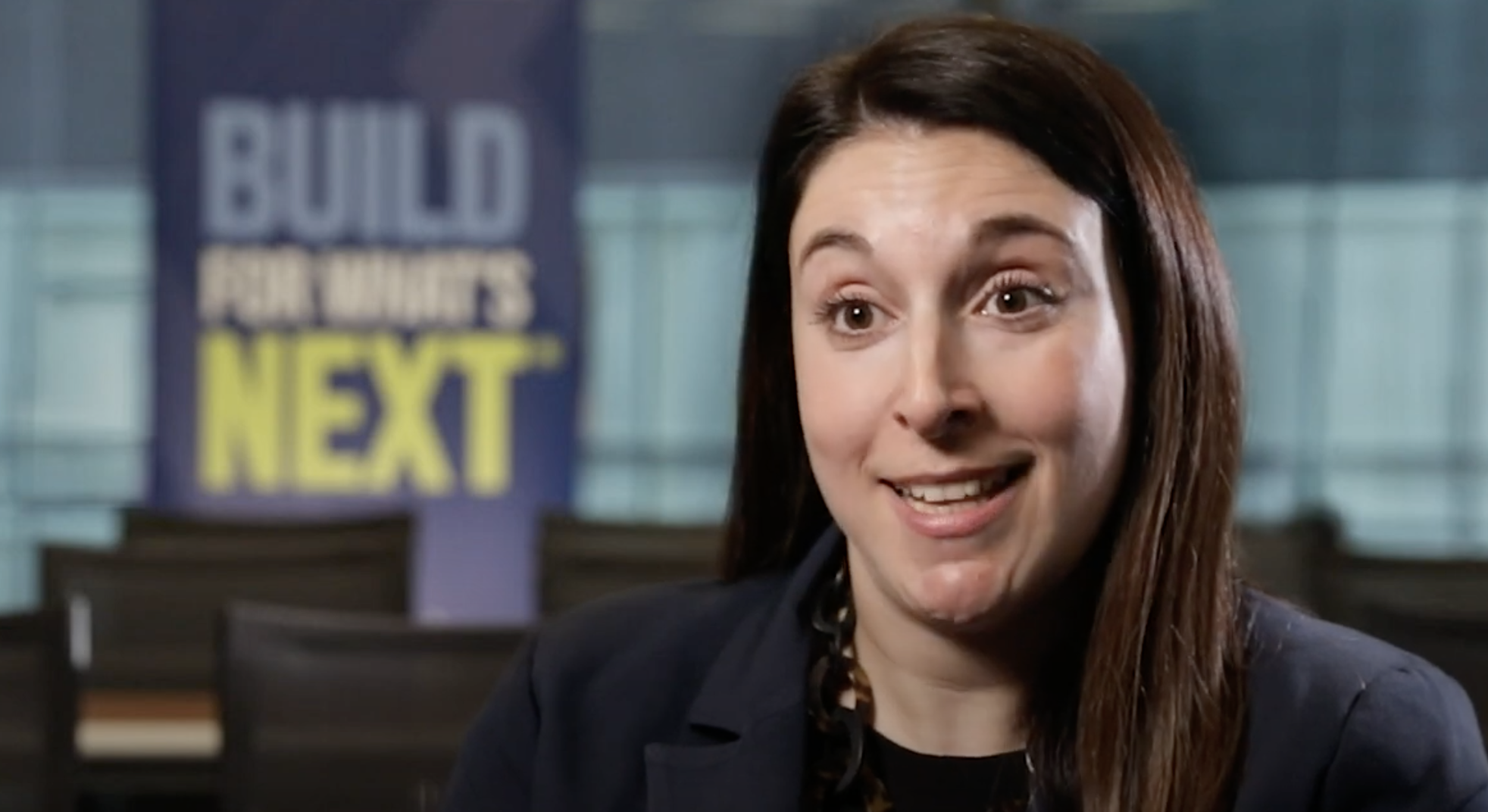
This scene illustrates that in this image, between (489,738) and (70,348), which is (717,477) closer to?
(70,348)

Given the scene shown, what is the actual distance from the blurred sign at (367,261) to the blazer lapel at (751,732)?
3.94 meters

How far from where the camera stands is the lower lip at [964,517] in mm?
1175

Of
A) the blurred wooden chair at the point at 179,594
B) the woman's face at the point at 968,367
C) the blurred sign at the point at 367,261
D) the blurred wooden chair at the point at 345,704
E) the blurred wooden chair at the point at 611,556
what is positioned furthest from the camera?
the blurred sign at the point at 367,261

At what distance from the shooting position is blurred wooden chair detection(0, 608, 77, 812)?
2.14 m

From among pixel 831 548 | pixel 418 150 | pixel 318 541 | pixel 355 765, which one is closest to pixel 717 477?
pixel 418 150

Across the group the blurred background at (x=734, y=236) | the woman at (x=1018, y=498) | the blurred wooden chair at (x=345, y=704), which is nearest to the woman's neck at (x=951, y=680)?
the woman at (x=1018, y=498)

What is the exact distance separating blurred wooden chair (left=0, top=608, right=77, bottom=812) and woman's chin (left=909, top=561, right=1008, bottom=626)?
4.01 feet

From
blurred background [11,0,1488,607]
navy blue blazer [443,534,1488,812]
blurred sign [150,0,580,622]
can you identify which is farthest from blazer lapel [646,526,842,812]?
blurred background [11,0,1488,607]

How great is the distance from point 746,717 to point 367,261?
410 cm

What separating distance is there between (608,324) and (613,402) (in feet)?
0.76

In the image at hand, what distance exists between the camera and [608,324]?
598cm

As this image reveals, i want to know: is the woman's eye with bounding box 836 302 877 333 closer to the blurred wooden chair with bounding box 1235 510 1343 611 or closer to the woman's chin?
the woman's chin

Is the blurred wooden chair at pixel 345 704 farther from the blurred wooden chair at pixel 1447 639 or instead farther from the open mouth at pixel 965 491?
the open mouth at pixel 965 491

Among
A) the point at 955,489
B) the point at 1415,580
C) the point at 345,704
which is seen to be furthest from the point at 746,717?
the point at 1415,580
